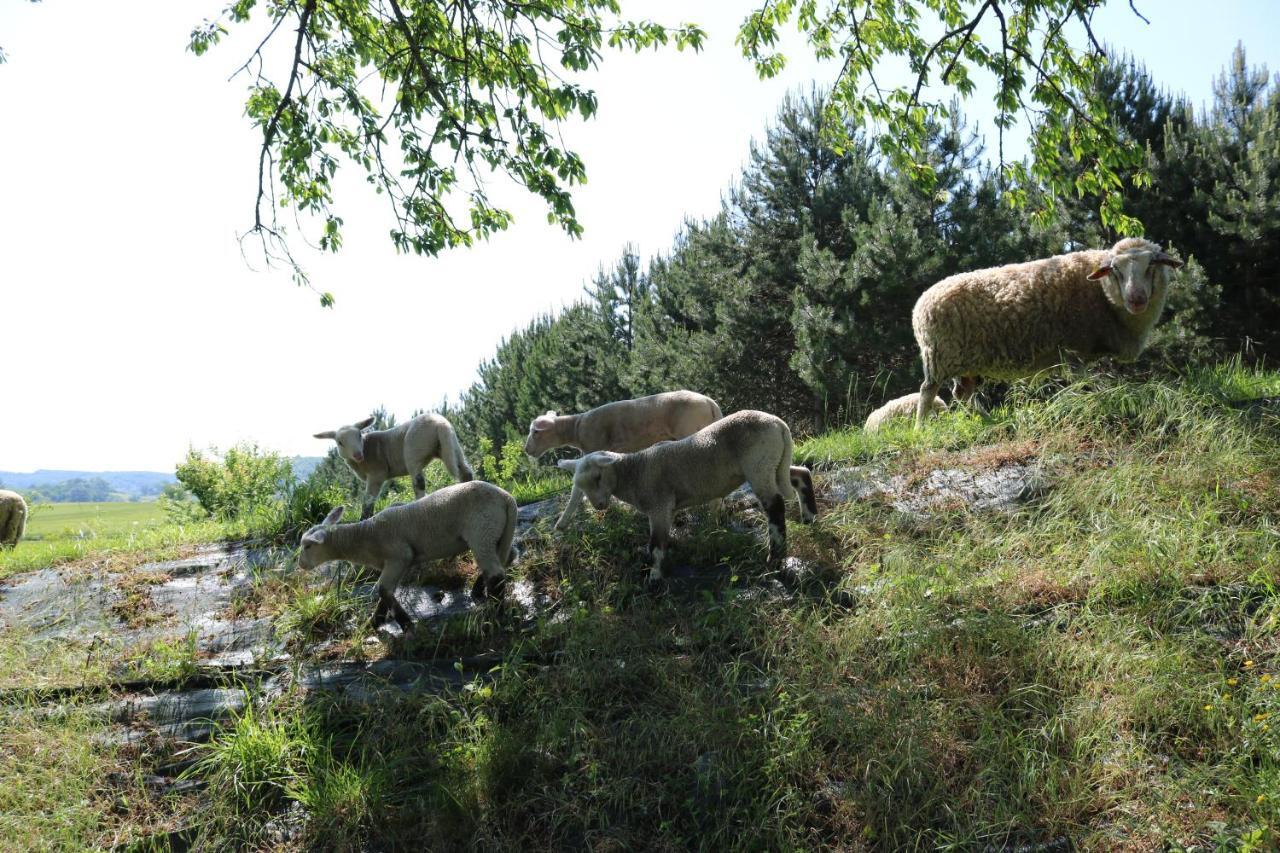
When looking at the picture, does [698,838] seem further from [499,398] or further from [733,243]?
[499,398]

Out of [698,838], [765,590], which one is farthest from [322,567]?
[698,838]

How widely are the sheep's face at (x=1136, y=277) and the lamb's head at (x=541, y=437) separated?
20.4 ft

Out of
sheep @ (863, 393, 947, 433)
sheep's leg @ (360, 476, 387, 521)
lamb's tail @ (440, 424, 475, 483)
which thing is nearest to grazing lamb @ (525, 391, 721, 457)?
lamb's tail @ (440, 424, 475, 483)

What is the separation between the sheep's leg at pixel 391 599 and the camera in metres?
6.39

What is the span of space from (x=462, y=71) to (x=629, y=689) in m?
7.19

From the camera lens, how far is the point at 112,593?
26.2 feet

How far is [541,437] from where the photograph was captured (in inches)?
422

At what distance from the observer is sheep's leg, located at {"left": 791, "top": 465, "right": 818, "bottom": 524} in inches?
273

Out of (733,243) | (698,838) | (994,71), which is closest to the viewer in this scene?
(698,838)

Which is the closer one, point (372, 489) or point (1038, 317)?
point (1038, 317)

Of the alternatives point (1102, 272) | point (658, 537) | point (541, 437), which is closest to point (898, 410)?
point (1102, 272)

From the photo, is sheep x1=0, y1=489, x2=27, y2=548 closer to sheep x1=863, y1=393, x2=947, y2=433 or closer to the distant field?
the distant field

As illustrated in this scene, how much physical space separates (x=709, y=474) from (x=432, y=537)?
220 cm

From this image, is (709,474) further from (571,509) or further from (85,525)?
(85,525)
